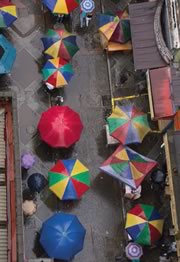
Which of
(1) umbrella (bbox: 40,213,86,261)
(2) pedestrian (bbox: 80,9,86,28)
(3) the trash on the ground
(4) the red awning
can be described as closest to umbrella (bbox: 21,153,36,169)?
(1) umbrella (bbox: 40,213,86,261)

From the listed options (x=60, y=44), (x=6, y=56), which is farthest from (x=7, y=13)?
(x=60, y=44)

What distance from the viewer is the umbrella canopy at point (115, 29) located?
33312 mm

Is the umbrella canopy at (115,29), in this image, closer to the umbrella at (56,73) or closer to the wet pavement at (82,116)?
the wet pavement at (82,116)

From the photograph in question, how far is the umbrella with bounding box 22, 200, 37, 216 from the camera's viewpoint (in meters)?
29.9

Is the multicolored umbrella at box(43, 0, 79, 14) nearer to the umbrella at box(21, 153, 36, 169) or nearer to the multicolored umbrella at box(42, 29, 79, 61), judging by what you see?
the multicolored umbrella at box(42, 29, 79, 61)

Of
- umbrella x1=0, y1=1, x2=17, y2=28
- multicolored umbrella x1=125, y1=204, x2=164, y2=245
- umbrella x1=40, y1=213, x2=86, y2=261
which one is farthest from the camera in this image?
umbrella x1=0, y1=1, x2=17, y2=28

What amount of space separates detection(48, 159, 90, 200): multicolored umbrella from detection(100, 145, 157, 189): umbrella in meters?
1.18

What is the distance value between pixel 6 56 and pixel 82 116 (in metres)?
5.54

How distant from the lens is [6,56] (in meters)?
31.4

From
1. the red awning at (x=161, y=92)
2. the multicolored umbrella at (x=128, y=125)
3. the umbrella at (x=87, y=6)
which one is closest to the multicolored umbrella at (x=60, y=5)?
the umbrella at (x=87, y=6)

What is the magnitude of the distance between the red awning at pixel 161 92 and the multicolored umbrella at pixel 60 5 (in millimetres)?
6232

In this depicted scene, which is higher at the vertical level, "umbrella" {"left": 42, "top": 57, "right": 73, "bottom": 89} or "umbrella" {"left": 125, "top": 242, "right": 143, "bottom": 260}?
"umbrella" {"left": 42, "top": 57, "right": 73, "bottom": 89}

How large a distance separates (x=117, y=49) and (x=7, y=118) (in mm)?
11708

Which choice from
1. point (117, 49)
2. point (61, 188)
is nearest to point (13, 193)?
point (61, 188)
